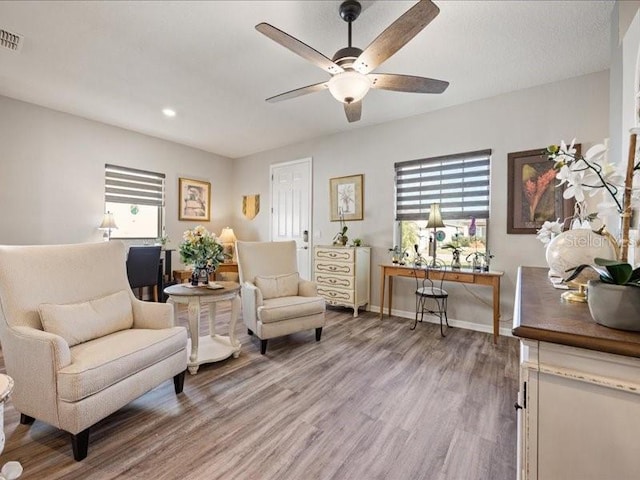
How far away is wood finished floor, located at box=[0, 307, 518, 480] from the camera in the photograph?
4.66ft

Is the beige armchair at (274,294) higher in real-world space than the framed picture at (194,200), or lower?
lower

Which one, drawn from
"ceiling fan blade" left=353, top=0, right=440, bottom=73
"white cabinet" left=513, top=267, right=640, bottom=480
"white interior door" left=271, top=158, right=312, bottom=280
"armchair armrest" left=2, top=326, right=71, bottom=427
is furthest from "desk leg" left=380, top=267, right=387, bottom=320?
"armchair armrest" left=2, top=326, right=71, bottom=427

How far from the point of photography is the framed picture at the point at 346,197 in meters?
4.32

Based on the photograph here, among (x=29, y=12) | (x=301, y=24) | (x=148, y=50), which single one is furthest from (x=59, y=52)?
(x=301, y=24)

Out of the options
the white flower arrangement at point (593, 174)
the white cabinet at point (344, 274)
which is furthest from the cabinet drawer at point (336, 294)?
the white flower arrangement at point (593, 174)

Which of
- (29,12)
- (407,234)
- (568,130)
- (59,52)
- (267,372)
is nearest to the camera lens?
(29,12)

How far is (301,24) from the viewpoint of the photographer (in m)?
2.17

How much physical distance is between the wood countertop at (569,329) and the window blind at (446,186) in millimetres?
2677

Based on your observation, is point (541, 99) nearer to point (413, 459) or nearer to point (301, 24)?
point (301, 24)

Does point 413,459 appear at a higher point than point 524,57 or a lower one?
lower

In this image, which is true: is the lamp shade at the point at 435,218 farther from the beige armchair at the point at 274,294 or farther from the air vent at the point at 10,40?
the air vent at the point at 10,40

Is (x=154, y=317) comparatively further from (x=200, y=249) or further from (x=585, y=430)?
(x=585, y=430)

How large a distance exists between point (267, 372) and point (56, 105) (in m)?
4.15

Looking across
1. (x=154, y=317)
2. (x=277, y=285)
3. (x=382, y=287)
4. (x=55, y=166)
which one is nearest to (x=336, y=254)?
(x=382, y=287)
